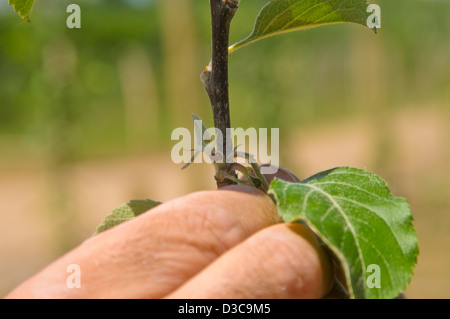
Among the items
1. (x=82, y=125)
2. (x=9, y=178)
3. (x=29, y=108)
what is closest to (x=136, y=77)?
(x=29, y=108)

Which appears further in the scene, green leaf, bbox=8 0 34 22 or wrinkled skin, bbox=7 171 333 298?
green leaf, bbox=8 0 34 22

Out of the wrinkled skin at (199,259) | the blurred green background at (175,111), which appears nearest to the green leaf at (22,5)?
the wrinkled skin at (199,259)

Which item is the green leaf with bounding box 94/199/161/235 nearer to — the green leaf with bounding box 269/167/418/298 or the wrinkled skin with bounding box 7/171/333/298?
the wrinkled skin with bounding box 7/171/333/298

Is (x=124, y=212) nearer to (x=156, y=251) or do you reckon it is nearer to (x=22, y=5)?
(x=156, y=251)

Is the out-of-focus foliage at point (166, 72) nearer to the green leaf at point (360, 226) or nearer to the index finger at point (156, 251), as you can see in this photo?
the index finger at point (156, 251)

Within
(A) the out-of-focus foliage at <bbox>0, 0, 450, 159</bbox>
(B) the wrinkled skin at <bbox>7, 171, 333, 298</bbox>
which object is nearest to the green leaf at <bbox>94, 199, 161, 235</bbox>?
(B) the wrinkled skin at <bbox>7, 171, 333, 298</bbox>

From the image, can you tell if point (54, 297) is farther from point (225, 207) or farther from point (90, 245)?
point (225, 207)

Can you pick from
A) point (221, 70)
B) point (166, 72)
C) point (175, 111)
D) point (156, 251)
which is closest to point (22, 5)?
point (221, 70)

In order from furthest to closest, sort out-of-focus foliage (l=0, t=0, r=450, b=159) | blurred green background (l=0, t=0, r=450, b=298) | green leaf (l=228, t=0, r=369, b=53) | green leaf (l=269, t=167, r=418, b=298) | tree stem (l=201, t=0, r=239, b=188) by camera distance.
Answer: blurred green background (l=0, t=0, r=450, b=298) < out-of-focus foliage (l=0, t=0, r=450, b=159) < green leaf (l=228, t=0, r=369, b=53) < tree stem (l=201, t=0, r=239, b=188) < green leaf (l=269, t=167, r=418, b=298)
